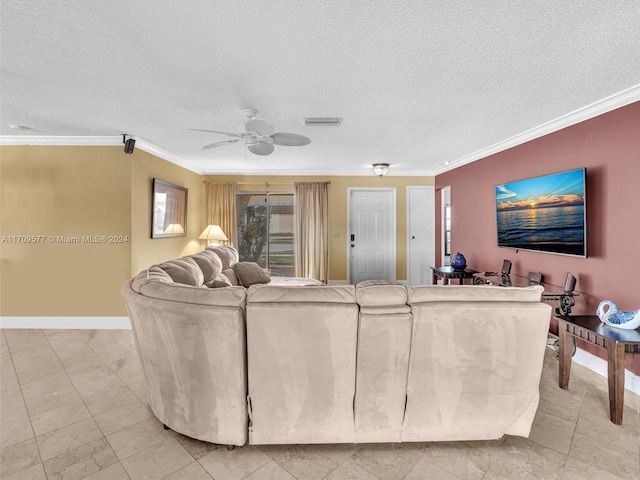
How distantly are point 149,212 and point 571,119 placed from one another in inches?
198

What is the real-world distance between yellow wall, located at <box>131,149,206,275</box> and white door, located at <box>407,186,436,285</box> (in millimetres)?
4291

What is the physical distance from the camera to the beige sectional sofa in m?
1.67

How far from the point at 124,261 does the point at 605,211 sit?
5175 mm

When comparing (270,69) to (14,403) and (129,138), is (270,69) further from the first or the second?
(14,403)

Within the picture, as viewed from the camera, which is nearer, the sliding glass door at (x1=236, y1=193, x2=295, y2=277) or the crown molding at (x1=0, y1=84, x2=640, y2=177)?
the crown molding at (x1=0, y1=84, x2=640, y2=177)

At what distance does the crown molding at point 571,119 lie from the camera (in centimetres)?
244

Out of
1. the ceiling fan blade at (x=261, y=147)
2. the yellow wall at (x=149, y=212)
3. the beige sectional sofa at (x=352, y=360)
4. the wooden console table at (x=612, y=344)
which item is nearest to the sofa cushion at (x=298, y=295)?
the beige sectional sofa at (x=352, y=360)

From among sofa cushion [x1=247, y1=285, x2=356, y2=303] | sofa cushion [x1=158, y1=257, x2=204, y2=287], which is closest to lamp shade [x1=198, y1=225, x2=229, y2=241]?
sofa cushion [x1=158, y1=257, x2=204, y2=287]

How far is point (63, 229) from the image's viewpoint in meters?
3.84

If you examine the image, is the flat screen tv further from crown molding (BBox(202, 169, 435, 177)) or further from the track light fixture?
the track light fixture

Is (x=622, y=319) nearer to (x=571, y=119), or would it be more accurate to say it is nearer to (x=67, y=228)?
(x=571, y=119)

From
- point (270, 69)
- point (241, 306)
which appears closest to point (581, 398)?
point (241, 306)

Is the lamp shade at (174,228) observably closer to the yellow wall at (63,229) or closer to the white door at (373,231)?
the yellow wall at (63,229)

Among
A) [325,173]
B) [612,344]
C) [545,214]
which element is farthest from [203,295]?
[325,173]
